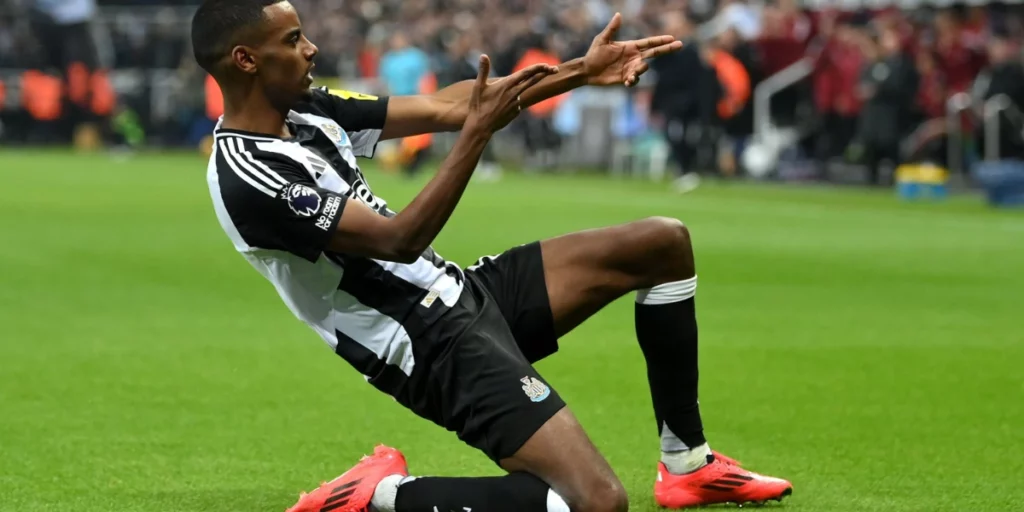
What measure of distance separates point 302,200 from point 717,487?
5.69 ft

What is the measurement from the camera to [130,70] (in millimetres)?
37125

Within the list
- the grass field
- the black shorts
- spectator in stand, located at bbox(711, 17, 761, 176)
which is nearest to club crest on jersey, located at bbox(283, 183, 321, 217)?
→ the black shorts

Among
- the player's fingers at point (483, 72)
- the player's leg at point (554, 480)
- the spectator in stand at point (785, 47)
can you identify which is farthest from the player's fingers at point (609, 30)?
the spectator in stand at point (785, 47)

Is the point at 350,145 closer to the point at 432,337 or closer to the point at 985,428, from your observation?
the point at 432,337

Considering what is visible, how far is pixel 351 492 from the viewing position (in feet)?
16.6

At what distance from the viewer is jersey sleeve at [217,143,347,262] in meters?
4.77

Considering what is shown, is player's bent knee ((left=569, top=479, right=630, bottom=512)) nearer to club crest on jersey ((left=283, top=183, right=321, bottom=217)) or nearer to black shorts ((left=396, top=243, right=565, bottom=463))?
black shorts ((left=396, top=243, right=565, bottom=463))

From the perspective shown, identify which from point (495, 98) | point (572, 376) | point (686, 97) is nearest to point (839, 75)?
point (686, 97)

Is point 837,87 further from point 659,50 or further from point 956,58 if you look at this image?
point 659,50

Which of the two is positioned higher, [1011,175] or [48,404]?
[48,404]

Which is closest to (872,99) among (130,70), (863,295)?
(863,295)

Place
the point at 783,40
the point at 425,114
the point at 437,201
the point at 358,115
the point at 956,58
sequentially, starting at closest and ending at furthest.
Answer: the point at 437,201
the point at 358,115
the point at 425,114
the point at 956,58
the point at 783,40

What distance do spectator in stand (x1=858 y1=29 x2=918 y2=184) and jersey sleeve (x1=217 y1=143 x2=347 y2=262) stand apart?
706 inches

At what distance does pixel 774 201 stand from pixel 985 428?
1314 cm
